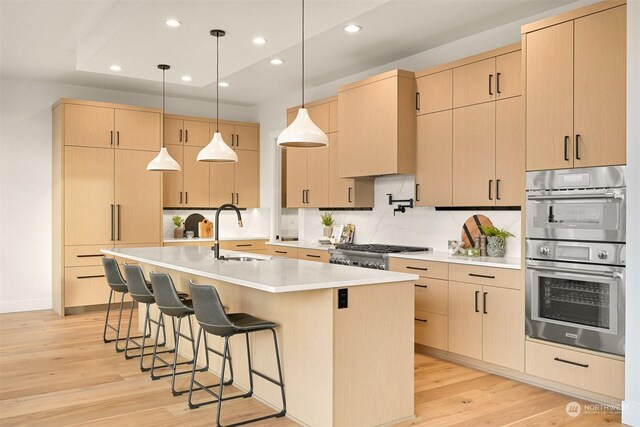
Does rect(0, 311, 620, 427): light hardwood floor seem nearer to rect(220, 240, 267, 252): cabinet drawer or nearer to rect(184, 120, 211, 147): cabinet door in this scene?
rect(220, 240, 267, 252): cabinet drawer

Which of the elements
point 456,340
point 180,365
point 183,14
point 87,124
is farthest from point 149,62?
point 456,340

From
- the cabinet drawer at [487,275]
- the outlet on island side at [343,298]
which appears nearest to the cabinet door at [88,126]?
the cabinet drawer at [487,275]

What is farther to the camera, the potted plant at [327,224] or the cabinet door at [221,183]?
the cabinet door at [221,183]

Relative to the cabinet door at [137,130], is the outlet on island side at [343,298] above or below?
below

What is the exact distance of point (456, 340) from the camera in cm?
451

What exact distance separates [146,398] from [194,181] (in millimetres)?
4331

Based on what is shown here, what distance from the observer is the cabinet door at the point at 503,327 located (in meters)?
4.02

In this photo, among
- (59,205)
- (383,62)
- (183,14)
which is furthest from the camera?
(59,205)

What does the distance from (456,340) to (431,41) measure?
8.97 feet

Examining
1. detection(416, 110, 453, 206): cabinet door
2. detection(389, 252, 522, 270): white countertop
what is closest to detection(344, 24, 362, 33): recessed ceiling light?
detection(416, 110, 453, 206): cabinet door

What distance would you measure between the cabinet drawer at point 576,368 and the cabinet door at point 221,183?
503 cm

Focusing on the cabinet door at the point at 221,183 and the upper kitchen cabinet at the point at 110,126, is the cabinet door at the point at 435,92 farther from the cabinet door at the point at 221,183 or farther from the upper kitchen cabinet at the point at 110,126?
the upper kitchen cabinet at the point at 110,126

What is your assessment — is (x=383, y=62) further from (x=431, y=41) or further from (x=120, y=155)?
(x=120, y=155)

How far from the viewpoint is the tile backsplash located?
475 centimetres
